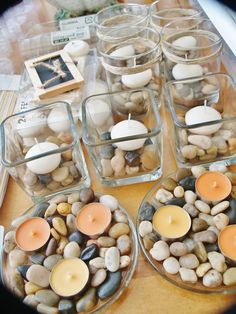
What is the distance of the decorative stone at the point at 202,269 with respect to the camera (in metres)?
0.42

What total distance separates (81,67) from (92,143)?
0.71ft

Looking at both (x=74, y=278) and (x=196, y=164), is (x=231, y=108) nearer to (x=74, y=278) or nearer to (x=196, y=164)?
(x=196, y=164)

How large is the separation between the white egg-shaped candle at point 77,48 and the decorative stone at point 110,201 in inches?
12.1

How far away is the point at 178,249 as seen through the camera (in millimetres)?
435

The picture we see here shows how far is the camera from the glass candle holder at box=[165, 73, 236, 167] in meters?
0.51

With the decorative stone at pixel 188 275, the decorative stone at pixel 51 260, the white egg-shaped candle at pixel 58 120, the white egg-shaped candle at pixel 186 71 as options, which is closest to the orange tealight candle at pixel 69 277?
the decorative stone at pixel 51 260

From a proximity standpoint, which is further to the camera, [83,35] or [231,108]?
[83,35]

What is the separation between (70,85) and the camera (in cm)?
61

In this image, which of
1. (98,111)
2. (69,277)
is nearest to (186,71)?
(98,111)

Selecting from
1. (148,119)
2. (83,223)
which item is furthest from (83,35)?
(83,223)

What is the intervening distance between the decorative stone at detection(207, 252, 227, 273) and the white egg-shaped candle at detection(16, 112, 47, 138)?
12.4 inches

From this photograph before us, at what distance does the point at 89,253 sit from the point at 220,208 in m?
0.17

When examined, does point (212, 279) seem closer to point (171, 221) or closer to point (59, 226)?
point (171, 221)

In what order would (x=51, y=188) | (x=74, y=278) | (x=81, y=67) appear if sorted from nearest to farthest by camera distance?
(x=74, y=278), (x=51, y=188), (x=81, y=67)
